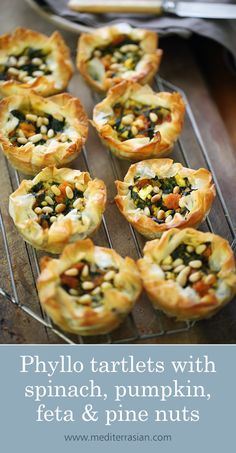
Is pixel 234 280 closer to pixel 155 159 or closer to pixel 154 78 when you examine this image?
pixel 155 159

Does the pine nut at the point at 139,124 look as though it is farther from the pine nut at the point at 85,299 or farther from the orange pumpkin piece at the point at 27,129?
the pine nut at the point at 85,299

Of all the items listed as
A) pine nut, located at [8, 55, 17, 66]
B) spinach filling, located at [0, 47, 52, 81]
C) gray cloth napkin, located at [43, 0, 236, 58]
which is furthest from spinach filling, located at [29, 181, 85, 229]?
gray cloth napkin, located at [43, 0, 236, 58]

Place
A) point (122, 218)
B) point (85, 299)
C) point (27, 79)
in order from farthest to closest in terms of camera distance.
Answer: point (27, 79) < point (122, 218) < point (85, 299)

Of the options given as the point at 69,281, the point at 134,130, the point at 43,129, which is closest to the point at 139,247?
the point at 69,281

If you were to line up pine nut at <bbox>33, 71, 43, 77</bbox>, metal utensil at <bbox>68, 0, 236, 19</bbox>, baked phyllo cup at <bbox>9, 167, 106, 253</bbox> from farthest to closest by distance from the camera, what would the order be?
metal utensil at <bbox>68, 0, 236, 19</bbox> < pine nut at <bbox>33, 71, 43, 77</bbox> < baked phyllo cup at <bbox>9, 167, 106, 253</bbox>

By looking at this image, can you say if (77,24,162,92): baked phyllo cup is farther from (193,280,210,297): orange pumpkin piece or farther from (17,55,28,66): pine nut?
(193,280,210,297): orange pumpkin piece

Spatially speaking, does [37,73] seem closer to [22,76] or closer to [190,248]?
[22,76]

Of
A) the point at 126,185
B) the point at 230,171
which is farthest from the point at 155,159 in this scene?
the point at 230,171
